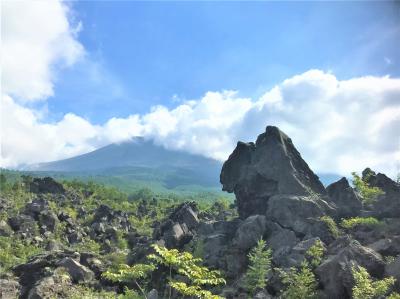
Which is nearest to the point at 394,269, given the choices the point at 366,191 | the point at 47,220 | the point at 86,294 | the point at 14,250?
the point at 366,191

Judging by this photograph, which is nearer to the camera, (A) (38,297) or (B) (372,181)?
(A) (38,297)

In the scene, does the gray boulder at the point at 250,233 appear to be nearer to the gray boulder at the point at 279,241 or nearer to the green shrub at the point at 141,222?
the gray boulder at the point at 279,241

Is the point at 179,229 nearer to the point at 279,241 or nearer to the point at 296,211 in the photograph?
the point at 296,211

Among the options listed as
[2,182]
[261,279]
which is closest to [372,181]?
[261,279]

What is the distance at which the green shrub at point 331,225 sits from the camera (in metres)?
30.2

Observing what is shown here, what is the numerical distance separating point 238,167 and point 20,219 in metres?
36.2

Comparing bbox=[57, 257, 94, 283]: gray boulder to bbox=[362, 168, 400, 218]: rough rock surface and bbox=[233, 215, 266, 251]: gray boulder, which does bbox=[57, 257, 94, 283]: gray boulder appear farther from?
bbox=[362, 168, 400, 218]: rough rock surface

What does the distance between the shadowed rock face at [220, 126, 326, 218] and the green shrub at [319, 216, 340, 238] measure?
4884 millimetres

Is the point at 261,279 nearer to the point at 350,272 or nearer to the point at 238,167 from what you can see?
the point at 350,272

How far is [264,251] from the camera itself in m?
28.5

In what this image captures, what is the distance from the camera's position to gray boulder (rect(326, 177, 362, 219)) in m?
33.9

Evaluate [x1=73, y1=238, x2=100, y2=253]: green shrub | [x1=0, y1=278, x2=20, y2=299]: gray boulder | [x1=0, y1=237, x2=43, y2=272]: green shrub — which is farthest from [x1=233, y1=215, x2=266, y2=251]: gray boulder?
[x1=73, y1=238, x2=100, y2=253]: green shrub

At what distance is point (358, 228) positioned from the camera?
3091 centimetres

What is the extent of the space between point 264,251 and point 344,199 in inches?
419
